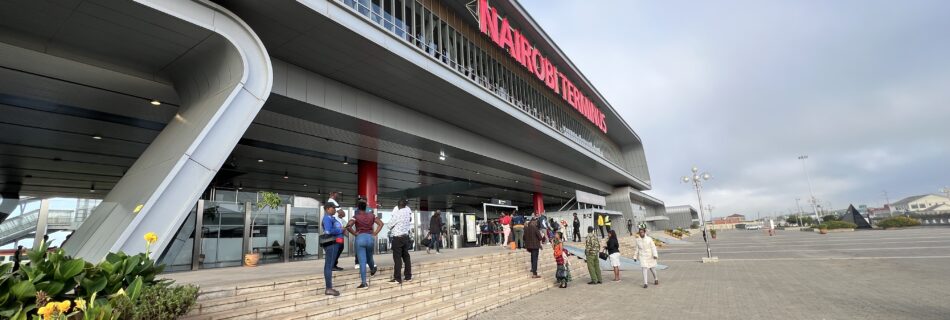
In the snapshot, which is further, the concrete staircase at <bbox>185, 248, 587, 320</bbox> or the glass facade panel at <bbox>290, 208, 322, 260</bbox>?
the glass facade panel at <bbox>290, 208, 322, 260</bbox>

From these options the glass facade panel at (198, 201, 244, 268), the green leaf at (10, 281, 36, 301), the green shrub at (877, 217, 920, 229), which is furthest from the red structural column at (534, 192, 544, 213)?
the green shrub at (877, 217, 920, 229)

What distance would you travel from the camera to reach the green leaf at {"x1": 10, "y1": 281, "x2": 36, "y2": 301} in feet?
11.0

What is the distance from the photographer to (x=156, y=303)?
3986mm

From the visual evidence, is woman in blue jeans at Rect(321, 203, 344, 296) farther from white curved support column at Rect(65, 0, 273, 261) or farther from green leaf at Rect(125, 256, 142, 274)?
green leaf at Rect(125, 256, 142, 274)

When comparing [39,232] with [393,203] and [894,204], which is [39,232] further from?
Result: [894,204]

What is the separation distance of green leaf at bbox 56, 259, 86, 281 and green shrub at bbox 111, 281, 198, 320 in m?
0.47

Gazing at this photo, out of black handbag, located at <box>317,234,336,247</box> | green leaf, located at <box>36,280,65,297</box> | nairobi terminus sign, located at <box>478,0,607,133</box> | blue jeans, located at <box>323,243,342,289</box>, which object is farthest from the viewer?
nairobi terminus sign, located at <box>478,0,607,133</box>

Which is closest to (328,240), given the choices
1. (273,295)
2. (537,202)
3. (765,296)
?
(273,295)

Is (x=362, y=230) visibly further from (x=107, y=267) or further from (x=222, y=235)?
(x=222, y=235)

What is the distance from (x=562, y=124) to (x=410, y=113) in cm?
1375

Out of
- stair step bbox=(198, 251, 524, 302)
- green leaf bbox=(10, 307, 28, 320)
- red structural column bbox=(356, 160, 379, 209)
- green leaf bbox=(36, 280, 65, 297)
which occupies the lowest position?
stair step bbox=(198, 251, 524, 302)

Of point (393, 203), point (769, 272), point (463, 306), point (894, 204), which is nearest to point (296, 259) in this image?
point (463, 306)

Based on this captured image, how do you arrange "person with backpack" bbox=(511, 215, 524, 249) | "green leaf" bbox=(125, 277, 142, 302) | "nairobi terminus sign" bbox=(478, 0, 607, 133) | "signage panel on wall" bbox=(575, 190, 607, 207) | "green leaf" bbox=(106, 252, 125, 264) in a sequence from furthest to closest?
1. "signage panel on wall" bbox=(575, 190, 607, 207)
2. "person with backpack" bbox=(511, 215, 524, 249)
3. "nairobi terminus sign" bbox=(478, 0, 607, 133)
4. "green leaf" bbox=(106, 252, 125, 264)
5. "green leaf" bbox=(125, 277, 142, 302)

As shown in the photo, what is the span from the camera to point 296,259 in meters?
14.7
